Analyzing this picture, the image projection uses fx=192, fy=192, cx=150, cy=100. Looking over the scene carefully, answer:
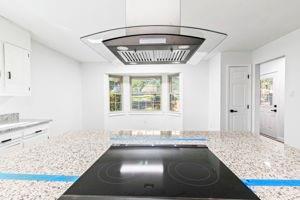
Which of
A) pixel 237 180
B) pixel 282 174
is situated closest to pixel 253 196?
pixel 237 180

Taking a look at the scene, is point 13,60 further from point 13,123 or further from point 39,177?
point 39,177

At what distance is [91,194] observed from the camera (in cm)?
72

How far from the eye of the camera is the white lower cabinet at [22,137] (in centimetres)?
229

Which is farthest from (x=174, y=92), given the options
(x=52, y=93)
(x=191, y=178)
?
(x=191, y=178)

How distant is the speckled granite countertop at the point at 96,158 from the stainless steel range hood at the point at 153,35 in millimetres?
701

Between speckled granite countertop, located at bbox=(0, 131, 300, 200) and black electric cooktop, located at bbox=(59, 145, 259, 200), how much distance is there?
62 millimetres

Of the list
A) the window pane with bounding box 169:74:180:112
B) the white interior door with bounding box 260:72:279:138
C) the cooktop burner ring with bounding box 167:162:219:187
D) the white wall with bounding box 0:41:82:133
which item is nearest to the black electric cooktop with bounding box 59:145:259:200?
the cooktop burner ring with bounding box 167:162:219:187

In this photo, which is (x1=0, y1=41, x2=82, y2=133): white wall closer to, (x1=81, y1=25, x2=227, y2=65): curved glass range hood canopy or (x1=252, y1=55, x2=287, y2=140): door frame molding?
(x1=81, y1=25, x2=227, y2=65): curved glass range hood canopy

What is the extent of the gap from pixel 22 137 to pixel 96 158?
2000 mm

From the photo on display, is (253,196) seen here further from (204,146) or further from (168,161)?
(204,146)

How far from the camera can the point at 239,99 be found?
4.70 m

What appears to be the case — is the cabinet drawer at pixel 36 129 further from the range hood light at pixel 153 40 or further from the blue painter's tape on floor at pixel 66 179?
the range hood light at pixel 153 40

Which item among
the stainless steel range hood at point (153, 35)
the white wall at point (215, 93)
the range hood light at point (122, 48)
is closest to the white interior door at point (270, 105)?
the white wall at point (215, 93)

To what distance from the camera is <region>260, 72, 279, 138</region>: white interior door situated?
5.13 m
